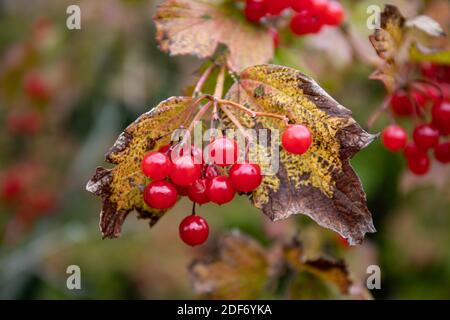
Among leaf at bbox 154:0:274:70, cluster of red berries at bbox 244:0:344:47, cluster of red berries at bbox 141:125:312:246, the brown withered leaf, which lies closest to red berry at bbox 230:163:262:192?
cluster of red berries at bbox 141:125:312:246

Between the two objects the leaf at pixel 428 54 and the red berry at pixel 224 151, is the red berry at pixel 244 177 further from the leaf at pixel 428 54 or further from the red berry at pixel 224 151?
the leaf at pixel 428 54

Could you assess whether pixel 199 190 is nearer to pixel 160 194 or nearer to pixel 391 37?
pixel 160 194

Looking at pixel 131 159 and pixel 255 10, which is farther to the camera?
pixel 255 10

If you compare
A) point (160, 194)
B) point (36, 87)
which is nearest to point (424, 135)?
point (160, 194)

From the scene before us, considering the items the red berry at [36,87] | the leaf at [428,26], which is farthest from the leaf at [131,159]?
the red berry at [36,87]

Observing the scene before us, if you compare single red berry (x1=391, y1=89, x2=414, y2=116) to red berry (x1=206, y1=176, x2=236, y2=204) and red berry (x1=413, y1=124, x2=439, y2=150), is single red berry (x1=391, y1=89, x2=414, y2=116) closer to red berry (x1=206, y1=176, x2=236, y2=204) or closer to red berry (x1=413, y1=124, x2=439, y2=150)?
red berry (x1=413, y1=124, x2=439, y2=150)
